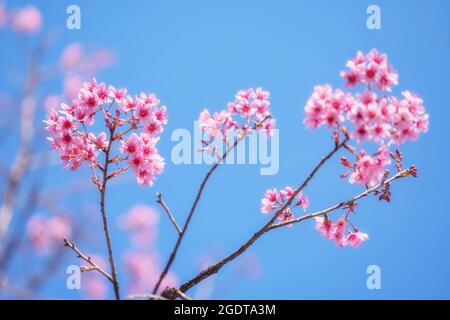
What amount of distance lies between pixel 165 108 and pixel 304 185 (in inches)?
54.4

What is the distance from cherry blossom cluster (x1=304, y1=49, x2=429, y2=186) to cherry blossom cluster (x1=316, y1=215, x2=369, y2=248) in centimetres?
65

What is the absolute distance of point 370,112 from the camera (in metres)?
2.63

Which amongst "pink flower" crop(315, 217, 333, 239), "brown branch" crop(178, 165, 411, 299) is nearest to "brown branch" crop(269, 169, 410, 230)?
"brown branch" crop(178, 165, 411, 299)

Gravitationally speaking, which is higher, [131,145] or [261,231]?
[131,145]

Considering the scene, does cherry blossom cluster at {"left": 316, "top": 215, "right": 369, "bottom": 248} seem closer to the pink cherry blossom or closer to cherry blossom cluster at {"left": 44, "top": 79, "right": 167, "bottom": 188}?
the pink cherry blossom

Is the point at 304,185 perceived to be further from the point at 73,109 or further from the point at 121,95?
the point at 73,109

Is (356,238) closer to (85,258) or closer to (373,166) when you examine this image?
(373,166)

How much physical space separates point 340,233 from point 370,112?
123 centimetres

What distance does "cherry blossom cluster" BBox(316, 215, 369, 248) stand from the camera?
11.2 ft

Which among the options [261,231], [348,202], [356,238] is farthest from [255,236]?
[356,238]

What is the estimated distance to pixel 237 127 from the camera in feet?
12.1

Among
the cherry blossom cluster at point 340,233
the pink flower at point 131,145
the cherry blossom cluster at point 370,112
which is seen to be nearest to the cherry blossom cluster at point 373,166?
the cherry blossom cluster at point 370,112
